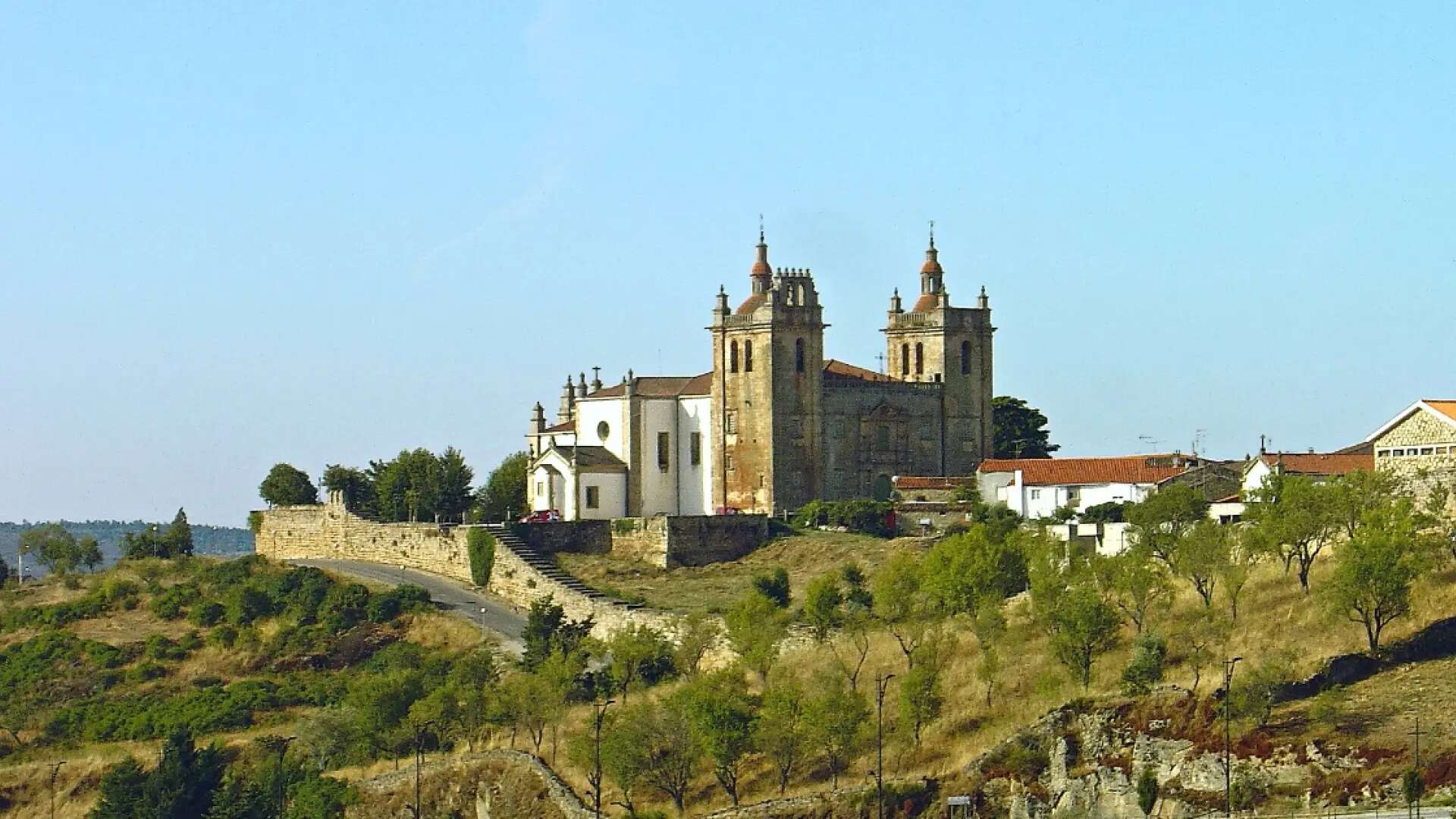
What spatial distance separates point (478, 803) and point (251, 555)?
3123 centimetres

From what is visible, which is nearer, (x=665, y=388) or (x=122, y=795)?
(x=122, y=795)

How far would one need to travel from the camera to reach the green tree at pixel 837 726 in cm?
5450

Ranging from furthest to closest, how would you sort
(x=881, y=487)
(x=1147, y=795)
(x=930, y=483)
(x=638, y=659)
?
(x=881, y=487)
(x=930, y=483)
(x=638, y=659)
(x=1147, y=795)

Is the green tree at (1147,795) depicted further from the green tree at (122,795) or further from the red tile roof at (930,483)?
the red tile roof at (930,483)

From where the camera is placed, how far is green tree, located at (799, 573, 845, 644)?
6488 centimetres

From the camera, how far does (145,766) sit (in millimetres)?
64500

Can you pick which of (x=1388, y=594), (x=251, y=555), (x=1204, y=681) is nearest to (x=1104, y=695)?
(x=1204, y=681)

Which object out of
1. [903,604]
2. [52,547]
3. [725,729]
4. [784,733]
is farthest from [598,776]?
[52,547]

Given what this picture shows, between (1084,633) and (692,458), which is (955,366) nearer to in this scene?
(692,458)

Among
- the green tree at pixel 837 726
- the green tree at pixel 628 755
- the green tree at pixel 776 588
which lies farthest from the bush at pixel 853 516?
the green tree at pixel 628 755

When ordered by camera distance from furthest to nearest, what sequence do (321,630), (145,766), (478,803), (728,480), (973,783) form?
(728,480)
(321,630)
(145,766)
(478,803)
(973,783)

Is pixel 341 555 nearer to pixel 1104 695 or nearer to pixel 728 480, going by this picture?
pixel 728 480

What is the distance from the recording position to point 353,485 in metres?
90.1

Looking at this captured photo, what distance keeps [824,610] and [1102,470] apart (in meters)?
17.4
